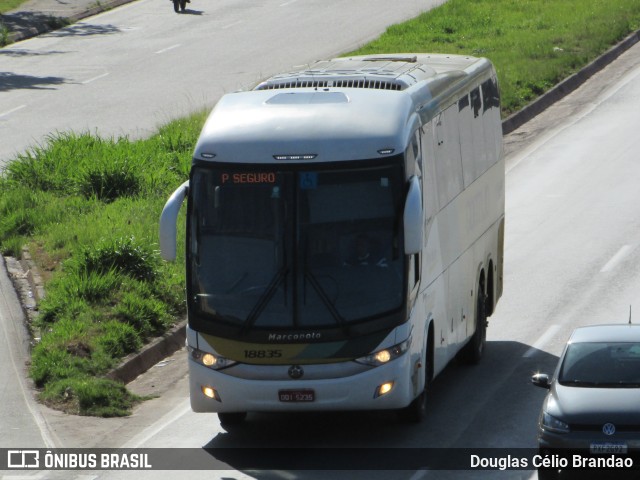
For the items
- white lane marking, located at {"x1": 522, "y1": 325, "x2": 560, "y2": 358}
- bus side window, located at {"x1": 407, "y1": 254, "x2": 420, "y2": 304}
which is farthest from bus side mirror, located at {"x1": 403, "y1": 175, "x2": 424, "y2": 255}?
white lane marking, located at {"x1": 522, "y1": 325, "x2": 560, "y2": 358}

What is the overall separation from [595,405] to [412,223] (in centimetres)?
241

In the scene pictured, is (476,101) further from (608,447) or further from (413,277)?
(608,447)

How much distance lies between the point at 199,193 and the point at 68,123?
18.0 meters

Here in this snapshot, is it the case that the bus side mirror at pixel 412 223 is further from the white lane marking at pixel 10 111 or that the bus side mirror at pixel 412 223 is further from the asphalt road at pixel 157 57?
the white lane marking at pixel 10 111

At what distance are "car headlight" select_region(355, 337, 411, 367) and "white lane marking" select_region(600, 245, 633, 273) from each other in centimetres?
887

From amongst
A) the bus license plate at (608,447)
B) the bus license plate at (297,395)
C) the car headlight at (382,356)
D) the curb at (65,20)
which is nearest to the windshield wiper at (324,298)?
the car headlight at (382,356)

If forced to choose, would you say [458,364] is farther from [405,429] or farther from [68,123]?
[68,123]

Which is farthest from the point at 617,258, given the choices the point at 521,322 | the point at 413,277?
the point at 413,277

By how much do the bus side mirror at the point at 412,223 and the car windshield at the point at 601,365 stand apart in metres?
1.76

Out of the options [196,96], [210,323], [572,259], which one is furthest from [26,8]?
[210,323]

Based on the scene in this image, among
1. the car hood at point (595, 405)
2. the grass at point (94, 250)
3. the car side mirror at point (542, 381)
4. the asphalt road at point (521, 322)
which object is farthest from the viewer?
the grass at point (94, 250)

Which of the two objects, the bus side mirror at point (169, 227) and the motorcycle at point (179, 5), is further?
the motorcycle at point (179, 5)

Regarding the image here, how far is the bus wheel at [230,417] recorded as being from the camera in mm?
14383

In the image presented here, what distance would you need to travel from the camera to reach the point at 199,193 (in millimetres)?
13344
